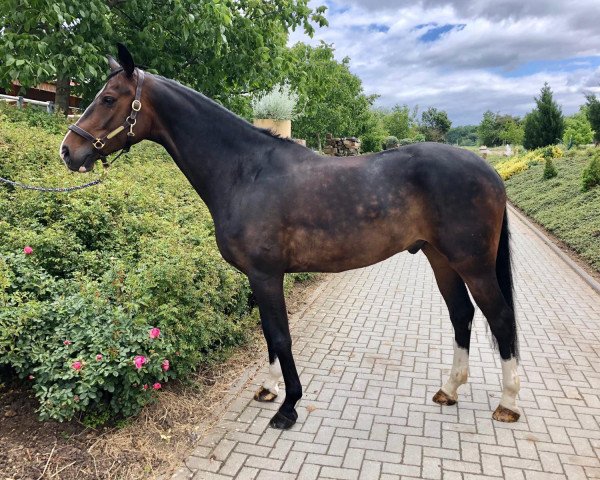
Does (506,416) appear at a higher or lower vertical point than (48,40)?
lower

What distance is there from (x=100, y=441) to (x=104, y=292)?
107 centimetres

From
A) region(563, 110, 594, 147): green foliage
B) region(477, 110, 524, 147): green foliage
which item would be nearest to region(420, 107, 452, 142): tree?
region(477, 110, 524, 147): green foliage

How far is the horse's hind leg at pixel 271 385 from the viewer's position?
3.52 m

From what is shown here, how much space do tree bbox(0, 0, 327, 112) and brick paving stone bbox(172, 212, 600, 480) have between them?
5.21 meters

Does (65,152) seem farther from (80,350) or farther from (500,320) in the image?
(500,320)

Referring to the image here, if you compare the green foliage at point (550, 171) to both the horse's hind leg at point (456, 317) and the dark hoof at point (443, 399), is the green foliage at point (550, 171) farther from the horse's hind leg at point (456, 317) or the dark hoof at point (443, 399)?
the dark hoof at point (443, 399)

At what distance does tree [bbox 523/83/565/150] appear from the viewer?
29922mm

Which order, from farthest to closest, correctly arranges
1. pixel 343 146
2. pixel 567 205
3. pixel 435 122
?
pixel 435 122
pixel 343 146
pixel 567 205

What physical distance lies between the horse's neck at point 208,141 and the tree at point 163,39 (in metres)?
4.30

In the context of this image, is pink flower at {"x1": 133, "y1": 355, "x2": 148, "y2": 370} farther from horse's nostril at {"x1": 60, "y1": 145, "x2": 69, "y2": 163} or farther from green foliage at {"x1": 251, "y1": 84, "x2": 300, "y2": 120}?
green foliage at {"x1": 251, "y1": 84, "x2": 300, "y2": 120}

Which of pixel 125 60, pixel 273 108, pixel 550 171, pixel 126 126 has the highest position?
pixel 273 108

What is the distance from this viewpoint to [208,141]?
3.12 m

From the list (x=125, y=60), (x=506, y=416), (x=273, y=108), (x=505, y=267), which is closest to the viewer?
(x=125, y=60)

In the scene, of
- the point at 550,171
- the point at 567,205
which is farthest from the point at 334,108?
the point at 567,205
